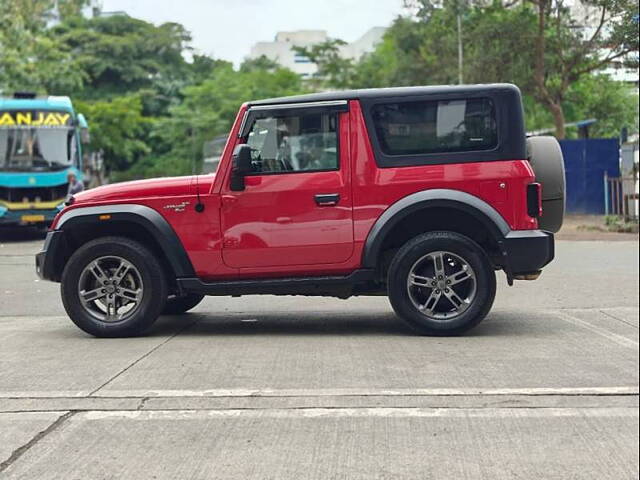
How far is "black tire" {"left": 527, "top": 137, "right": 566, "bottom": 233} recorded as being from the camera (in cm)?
815

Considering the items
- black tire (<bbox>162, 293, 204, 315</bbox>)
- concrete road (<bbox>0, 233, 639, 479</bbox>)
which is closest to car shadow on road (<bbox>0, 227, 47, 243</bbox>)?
black tire (<bbox>162, 293, 204, 315</bbox>)

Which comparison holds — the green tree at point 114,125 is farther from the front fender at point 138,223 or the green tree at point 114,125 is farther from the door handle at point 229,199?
the door handle at point 229,199

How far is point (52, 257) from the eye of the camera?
28.2 feet

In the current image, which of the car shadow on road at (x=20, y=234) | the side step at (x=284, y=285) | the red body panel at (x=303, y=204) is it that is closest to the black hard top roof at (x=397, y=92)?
the red body panel at (x=303, y=204)

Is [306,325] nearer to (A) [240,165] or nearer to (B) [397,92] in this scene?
(A) [240,165]

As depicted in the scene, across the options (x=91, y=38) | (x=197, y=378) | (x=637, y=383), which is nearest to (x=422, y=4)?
(x=197, y=378)

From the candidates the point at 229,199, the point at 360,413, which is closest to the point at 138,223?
the point at 229,199

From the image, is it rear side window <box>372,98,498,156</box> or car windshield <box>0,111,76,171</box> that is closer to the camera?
rear side window <box>372,98,498,156</box>

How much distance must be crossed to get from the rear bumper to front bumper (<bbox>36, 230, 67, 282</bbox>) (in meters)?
3.83

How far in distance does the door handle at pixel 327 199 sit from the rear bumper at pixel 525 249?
1419mm

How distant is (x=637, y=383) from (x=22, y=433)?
386cm

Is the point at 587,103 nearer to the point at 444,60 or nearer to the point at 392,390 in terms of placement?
the point at 444,60

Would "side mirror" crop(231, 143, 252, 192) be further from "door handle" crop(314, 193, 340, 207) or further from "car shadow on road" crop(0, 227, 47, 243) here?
"car shadow on road" crop(0, 227, 47, 243)

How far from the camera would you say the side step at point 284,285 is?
823 cm
